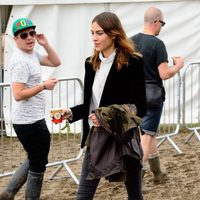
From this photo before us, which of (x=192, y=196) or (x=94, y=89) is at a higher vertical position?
(x=94, y=89)

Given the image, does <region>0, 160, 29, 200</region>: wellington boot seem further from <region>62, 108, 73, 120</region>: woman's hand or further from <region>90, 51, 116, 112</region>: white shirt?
<region>90, 51, 116, 112</region>: white shirt

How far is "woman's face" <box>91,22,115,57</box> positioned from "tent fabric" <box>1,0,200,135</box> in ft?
20.3

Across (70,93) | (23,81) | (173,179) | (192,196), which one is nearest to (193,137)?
(70,93)

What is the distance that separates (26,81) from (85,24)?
18.2ft

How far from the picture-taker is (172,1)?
11.1 meters

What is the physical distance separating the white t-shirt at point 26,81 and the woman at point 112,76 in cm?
92

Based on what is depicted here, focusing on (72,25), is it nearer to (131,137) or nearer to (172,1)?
(172,1)

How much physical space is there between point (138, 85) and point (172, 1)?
640 cm

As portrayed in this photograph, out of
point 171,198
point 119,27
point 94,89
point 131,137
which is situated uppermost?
point 119,27

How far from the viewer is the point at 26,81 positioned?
19.1ft

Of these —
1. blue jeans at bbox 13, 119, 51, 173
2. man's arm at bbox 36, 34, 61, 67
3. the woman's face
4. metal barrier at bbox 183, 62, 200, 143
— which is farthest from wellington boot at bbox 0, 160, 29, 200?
metal barrier at bbox 183, 62, 200, 143

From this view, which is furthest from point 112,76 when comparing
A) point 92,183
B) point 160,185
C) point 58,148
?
point 58,148

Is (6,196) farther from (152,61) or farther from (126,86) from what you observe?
(126,86)

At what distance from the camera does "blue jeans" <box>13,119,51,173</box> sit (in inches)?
233
